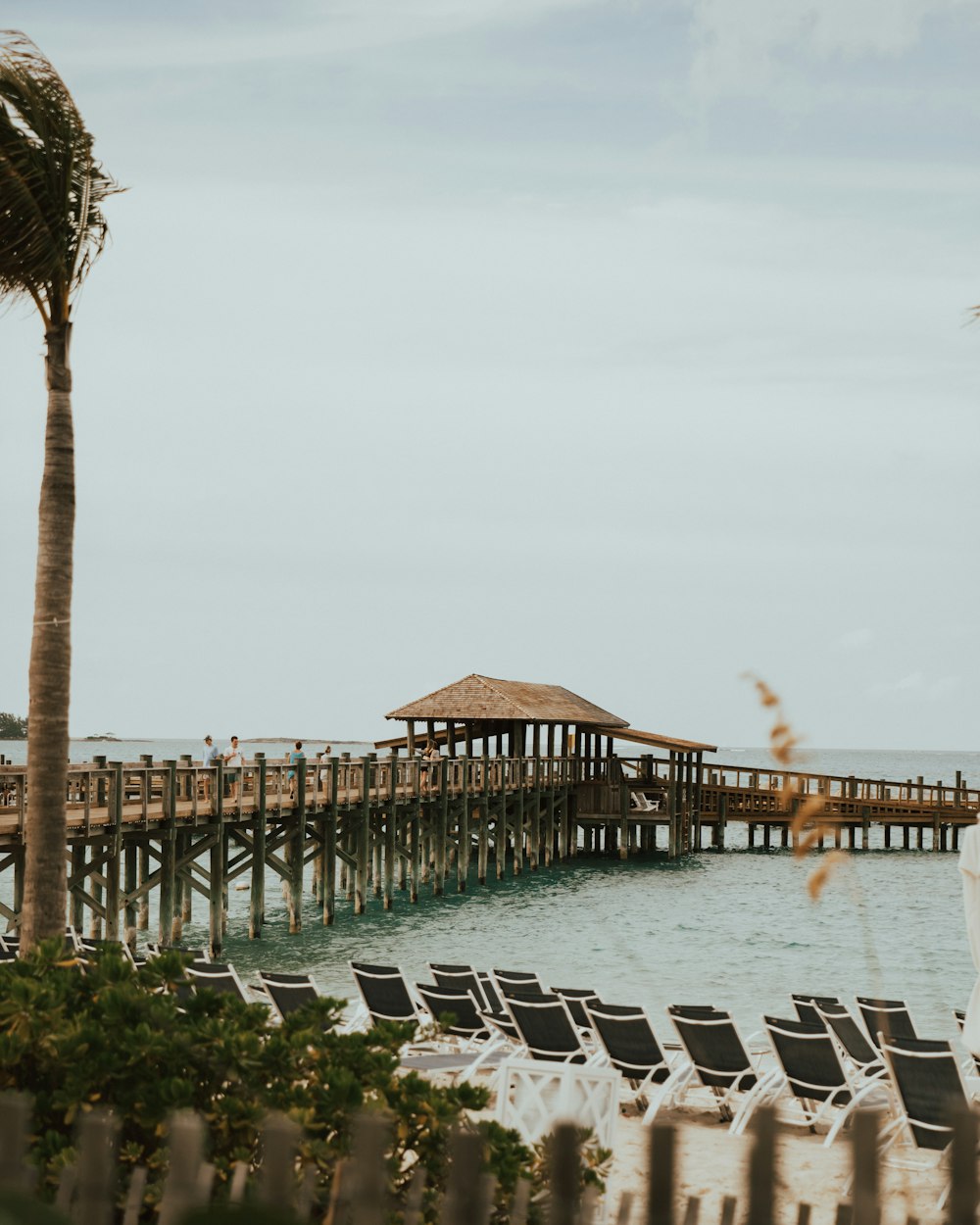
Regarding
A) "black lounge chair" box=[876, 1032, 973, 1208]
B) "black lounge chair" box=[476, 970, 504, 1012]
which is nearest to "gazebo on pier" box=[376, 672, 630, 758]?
"black lounge chair" box=[476, 970, 504, 1012]

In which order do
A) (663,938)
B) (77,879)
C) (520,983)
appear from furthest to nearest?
(663,938)
(77,879)
(520,983)

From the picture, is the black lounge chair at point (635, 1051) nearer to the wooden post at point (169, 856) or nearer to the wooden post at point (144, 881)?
the wooden post at point (169, 856)

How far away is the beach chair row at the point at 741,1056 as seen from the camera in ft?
26.9

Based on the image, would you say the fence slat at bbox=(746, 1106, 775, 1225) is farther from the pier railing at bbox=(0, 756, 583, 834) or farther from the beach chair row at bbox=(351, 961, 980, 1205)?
the pier railing at bbox=(0, 756, 583, 834)

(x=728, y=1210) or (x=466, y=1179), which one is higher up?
(x=466, y=1179)

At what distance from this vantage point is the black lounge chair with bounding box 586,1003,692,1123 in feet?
31.9

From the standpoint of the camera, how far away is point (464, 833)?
35.9 m

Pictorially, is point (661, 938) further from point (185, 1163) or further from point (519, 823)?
point (185, 1163)

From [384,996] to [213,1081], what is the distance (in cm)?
737

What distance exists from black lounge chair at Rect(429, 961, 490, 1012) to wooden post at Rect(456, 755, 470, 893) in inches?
909

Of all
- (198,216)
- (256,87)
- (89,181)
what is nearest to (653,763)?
(198,216)

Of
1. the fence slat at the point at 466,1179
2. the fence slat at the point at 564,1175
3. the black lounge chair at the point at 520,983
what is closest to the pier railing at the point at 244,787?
the black lounge chair at the point at 520,983

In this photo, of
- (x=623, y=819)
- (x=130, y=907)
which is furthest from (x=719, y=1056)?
(x=623, y=819)

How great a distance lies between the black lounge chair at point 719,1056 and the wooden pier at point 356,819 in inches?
65.4
